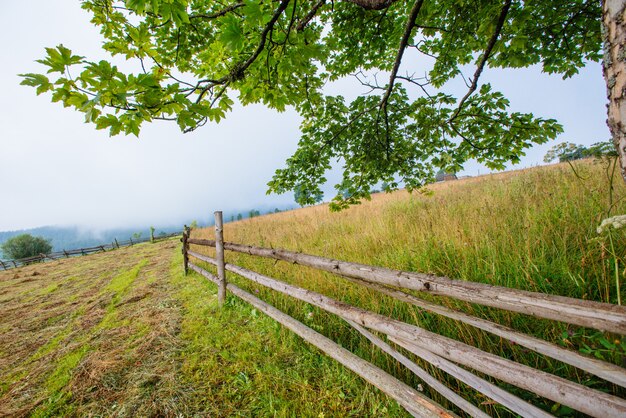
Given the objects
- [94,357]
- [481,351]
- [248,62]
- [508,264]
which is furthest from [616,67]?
[94,357]

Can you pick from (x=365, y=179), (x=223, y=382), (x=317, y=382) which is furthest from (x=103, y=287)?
(x=365, y=179)

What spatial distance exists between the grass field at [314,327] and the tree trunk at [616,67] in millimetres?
763

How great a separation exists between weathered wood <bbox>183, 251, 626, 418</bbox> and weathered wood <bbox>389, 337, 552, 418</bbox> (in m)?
0.08

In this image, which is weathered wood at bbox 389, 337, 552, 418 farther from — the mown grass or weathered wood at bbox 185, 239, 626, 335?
weathered wood at bbox 185, 239, 626, 335

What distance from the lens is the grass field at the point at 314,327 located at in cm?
190

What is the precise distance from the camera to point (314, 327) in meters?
2.77

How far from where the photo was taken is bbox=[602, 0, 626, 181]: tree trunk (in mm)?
851

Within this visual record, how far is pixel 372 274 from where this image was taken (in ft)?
5.93

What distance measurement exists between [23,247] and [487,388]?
225 ft

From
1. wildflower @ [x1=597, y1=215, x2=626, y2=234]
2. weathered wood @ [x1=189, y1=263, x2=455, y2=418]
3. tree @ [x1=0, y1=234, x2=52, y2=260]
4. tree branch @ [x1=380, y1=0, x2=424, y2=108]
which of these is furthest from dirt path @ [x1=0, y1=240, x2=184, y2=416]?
tree @ [x1=0, y1=234, x2=52, y2=260]

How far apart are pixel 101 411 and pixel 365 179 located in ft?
14.3

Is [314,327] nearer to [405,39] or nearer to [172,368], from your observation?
[172,368]

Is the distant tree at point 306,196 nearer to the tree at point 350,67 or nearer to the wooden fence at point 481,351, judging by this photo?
the tree at point 350,67

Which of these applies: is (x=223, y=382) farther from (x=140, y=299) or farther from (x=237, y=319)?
(x=140, y=299)
